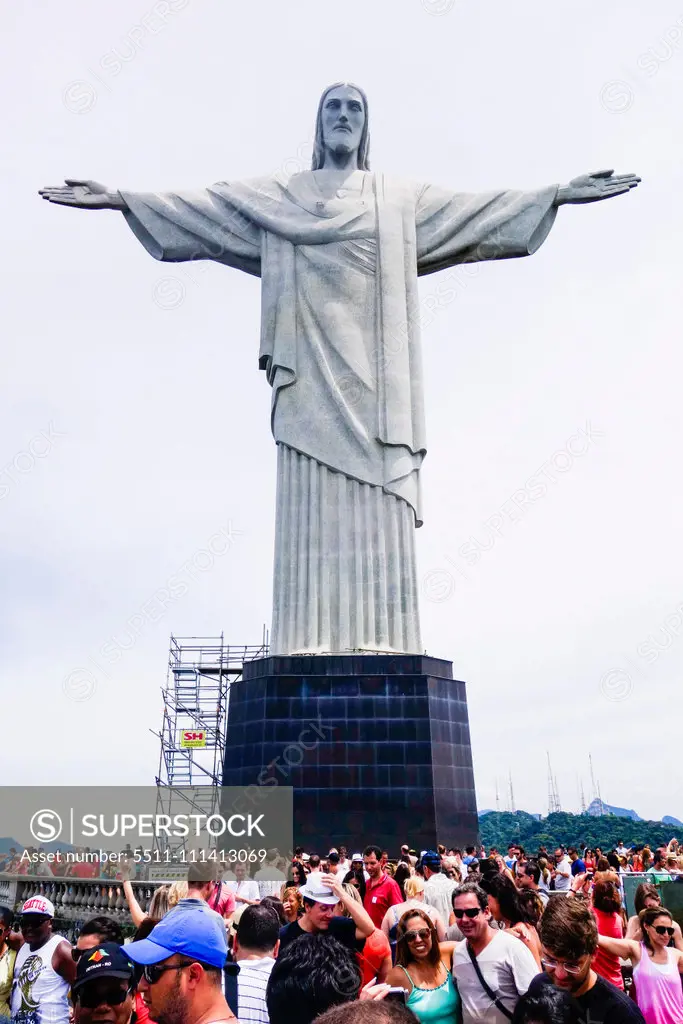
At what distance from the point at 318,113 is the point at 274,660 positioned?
36.6 feet

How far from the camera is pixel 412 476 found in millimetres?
16766

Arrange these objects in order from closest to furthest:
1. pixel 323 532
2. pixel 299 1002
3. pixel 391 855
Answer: pixel 299 1002 → pixel 391 855 → pixel 323 532

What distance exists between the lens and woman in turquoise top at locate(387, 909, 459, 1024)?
4.29 meters

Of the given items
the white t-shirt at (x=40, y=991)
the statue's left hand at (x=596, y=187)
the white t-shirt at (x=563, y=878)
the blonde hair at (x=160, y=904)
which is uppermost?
the statue's left hand at (x=596, y=187)

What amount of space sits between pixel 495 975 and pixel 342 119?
1709cm

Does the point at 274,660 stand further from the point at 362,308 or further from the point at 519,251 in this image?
the point at 519,251

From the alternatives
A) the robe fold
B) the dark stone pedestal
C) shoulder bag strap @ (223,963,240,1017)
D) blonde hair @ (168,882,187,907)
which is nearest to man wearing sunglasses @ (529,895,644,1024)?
shoulder bag strap @ (223,963,240,1017)

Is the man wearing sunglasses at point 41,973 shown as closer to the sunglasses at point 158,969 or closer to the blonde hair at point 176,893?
the blonde hair at point 176,893

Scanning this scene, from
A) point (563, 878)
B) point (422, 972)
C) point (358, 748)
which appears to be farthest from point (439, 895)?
point (358, 748)

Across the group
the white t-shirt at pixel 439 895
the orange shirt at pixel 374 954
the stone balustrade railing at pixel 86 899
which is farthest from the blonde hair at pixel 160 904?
the stone balustrade railing at pixel 86 899

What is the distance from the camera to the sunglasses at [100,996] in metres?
3.49

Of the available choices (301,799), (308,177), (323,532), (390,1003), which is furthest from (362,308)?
(390,1003)

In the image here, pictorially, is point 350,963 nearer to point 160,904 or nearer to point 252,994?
point 252,994

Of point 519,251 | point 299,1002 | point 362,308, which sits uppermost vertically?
point 519,251
